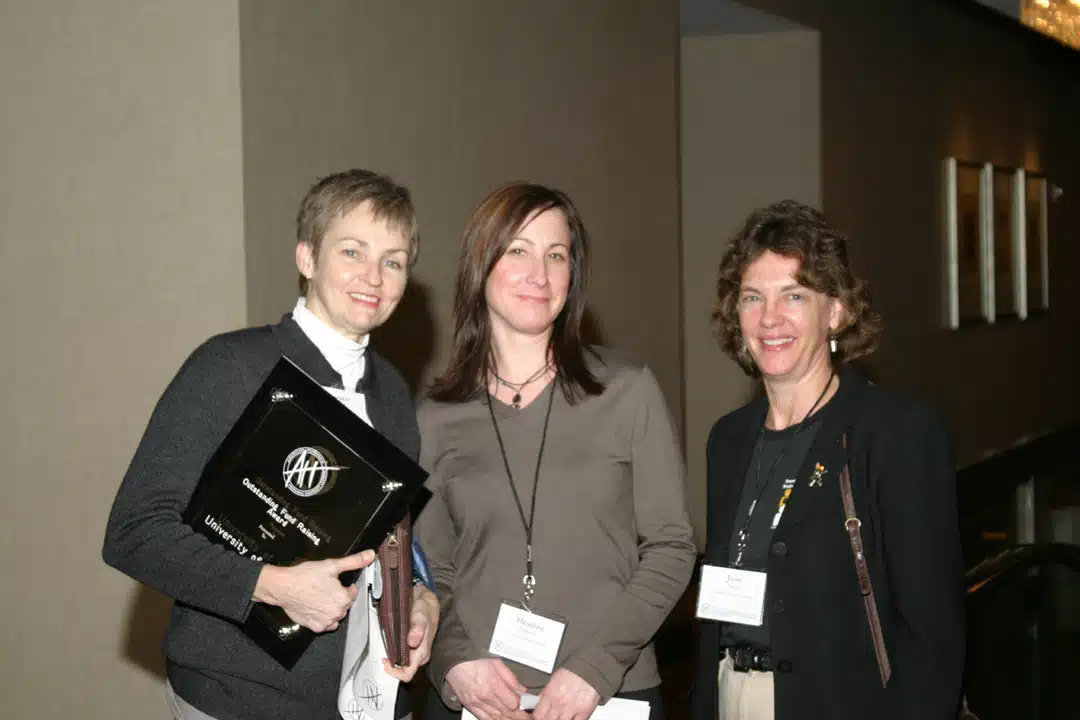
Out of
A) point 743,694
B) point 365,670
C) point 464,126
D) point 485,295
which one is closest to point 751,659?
point 743,694

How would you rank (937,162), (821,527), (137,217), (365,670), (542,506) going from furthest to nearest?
(937,162) < (137,217) < (542,506) < (821,527) < (365,670)

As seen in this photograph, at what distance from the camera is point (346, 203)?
255cm

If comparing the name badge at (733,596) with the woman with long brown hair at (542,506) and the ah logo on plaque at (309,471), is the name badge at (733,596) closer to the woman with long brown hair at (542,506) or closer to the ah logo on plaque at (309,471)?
the woman with long brown hair at (542,506)

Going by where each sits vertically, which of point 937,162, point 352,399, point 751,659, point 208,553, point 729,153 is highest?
point 937,162

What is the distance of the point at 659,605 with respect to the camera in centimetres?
265

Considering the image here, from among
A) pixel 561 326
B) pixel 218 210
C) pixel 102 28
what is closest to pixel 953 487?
pixel 561 326

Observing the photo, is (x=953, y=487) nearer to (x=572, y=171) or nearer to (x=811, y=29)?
(x=572, y=171)

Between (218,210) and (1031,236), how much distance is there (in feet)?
36.1

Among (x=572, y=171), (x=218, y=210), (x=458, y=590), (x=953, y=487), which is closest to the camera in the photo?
(x=953, y=487)

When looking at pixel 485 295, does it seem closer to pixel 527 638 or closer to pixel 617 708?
pixel 527 638

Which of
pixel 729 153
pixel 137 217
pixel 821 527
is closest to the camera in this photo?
pixel 821 527

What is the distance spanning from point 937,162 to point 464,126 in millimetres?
6890

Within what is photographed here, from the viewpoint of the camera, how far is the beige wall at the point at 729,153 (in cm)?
867

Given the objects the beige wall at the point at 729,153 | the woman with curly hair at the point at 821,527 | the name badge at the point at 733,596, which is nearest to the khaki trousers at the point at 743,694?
the woman with curly hair at the point at 821,527
